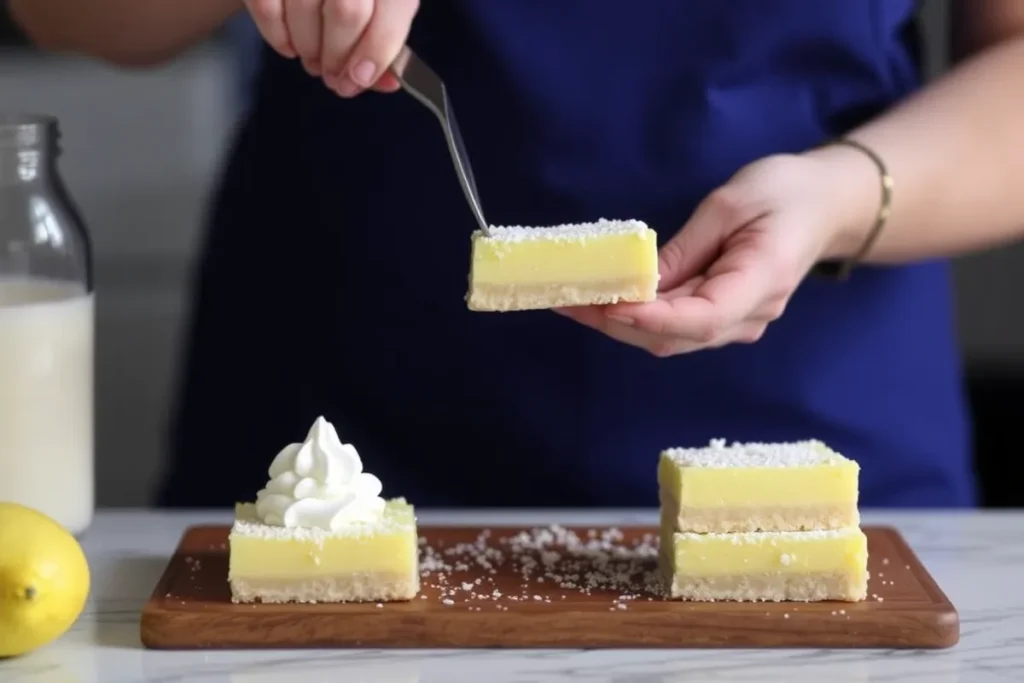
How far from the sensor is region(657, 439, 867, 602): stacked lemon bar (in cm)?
123

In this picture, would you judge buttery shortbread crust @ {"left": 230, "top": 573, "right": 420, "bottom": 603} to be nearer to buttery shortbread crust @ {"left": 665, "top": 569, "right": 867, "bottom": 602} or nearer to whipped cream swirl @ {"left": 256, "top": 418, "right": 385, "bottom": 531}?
whipped cream swirl @ {"left": 256, "top": 418, "right": 385, "bottom": 531}

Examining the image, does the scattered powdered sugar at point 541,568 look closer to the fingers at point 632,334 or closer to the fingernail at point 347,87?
the fingers at point 632,334

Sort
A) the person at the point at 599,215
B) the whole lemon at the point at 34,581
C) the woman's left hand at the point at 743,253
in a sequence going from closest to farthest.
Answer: the whole lemon at the point at 34,581, the woman's left hand at the point at 743,253, the person at the point at 599,215

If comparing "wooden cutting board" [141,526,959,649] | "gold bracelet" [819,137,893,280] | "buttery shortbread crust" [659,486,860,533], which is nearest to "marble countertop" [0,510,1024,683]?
"wooden cutting board" [141,526,959,649]

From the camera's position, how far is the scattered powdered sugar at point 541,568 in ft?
4.06

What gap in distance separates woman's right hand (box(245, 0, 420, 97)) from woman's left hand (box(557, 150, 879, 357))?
0.29 meters

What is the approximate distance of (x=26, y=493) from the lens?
1.38m

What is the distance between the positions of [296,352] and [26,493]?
0.43 meters

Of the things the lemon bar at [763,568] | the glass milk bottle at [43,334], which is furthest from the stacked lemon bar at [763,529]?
the glass milk bottle at [43,334]

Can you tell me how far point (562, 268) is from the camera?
130 cm

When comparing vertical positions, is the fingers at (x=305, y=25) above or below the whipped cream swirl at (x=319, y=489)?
above

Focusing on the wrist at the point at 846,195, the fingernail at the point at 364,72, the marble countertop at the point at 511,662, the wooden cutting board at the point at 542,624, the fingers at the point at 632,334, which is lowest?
the marble countertop at the point at 511,662

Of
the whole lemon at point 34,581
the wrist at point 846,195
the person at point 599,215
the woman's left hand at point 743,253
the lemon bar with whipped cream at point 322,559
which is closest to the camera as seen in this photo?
the whole lemon at point 34,581

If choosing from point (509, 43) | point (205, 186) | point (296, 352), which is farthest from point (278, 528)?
point (205, 186)
